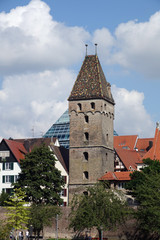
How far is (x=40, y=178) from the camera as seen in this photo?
78312mm

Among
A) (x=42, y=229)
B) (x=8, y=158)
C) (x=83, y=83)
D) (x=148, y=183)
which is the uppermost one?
(x=83, y=83)

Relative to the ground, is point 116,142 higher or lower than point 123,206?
higher

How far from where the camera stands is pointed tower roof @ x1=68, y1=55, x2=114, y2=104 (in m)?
88.1

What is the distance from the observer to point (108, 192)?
66.3 meters

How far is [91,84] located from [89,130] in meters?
6.54

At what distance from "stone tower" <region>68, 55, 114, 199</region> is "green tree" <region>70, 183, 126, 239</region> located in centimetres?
1919

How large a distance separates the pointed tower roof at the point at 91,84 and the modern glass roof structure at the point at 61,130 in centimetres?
4823

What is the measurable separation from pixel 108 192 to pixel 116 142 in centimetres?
5636

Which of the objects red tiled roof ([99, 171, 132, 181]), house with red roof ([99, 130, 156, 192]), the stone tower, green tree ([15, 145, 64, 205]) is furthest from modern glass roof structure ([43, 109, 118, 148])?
green tree ([15, 145, 64, 205])

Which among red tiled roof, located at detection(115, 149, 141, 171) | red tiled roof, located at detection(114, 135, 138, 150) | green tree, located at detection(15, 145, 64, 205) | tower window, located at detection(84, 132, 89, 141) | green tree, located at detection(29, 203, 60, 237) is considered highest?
red tiled roof, located at detection(114, 135, 138, 150)

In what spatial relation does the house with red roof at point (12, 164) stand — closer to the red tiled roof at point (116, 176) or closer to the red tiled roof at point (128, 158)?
the red tiled roof at point (116, 176)

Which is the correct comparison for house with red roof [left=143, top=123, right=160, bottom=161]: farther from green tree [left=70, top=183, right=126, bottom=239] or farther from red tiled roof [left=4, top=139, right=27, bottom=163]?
green tree [left=70, top=183, right=126, bottom=239]

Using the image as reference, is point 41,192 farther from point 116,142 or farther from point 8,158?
point 116,142

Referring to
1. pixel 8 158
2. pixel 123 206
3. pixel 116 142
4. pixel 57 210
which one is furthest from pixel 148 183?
pixel 116 142
